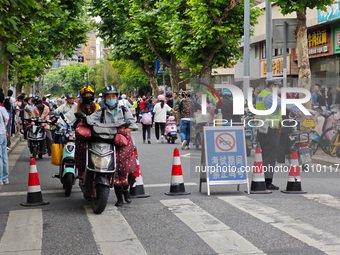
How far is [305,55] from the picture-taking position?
1892 cm

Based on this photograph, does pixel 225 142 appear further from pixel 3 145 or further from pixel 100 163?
pixel 3 145

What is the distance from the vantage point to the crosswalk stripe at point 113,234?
20.1ft

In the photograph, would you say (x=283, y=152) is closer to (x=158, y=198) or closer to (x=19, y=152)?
(x=158, y=198)

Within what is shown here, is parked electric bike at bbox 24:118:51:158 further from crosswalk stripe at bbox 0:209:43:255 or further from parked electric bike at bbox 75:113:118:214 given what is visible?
parked electric bike at bbox 75:113:118:214

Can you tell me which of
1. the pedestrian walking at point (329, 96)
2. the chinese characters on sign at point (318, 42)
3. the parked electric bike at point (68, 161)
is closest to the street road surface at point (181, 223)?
the parked electric bike at point (68, 161)

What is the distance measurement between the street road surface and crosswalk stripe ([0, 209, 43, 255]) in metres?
0.01

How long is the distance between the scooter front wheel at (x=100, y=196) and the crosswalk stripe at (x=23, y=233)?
2.51ft

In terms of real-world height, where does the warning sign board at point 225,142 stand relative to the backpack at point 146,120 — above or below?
below

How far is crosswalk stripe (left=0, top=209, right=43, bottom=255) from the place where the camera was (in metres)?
6.23

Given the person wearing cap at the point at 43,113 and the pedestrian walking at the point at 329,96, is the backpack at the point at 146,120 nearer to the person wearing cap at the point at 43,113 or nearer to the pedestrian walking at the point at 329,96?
the person wearing cap at the point at 43,113

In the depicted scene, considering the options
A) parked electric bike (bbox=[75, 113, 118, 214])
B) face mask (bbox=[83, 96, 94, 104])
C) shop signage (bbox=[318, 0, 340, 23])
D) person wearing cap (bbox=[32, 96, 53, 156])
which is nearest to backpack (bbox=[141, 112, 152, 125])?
person wearing cap (bbox=[32, 96, 53, 156])

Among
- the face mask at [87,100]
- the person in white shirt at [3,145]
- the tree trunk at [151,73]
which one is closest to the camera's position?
the face mask at [87,100]

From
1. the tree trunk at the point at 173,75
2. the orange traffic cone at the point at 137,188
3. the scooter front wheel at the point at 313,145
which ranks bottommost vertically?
the orange traffic cone at the point at 137,188

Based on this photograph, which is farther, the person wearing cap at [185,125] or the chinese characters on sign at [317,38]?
the chinese characters on sign at [317,38]
